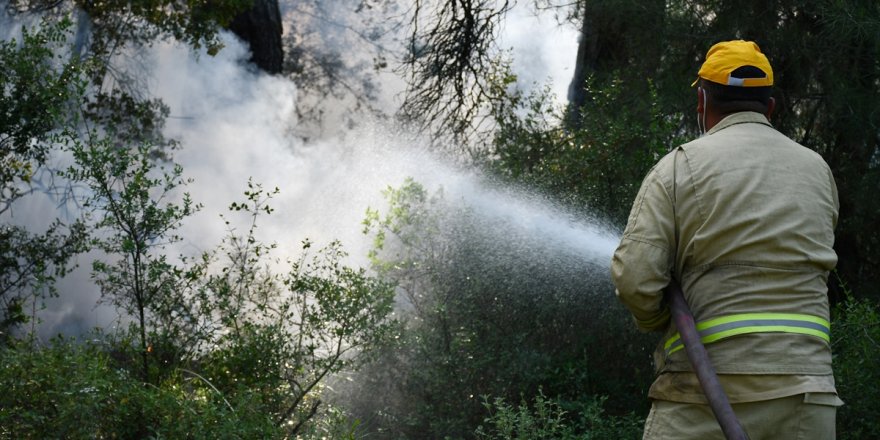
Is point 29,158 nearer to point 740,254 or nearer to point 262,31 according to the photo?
point 262,31

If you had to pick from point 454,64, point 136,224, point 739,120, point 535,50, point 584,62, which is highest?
point 535,50

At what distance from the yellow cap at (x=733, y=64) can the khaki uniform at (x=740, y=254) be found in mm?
158

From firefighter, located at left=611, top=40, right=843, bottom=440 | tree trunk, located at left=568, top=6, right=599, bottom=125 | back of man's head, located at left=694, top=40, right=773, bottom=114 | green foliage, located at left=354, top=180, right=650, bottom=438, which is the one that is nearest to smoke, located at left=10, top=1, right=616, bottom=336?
tree trunk, located at left=568, top=6, right=599, bottom=125

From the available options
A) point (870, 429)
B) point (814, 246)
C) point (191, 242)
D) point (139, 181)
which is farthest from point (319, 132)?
point (814, 246)

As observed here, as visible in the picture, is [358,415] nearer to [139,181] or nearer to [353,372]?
[353,372]

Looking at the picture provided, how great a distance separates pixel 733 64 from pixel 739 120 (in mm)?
160

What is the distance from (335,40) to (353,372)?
6133 millimetres

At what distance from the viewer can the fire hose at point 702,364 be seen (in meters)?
2.33

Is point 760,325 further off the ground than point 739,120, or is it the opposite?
point 739,120

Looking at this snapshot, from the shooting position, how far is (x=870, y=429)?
4.08 meters

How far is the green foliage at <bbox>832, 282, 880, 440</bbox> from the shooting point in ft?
13.5

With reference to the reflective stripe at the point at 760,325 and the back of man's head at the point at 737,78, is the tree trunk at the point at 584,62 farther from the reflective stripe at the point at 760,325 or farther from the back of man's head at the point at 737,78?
the reflective stripe at the point at 760,325

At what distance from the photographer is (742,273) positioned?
2.48 m

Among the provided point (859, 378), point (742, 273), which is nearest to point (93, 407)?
point (742, 273)
